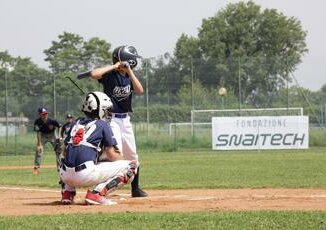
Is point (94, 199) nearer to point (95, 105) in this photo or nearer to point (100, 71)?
point (95, 105)

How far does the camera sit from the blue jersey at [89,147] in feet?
31.5

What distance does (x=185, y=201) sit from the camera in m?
10.6

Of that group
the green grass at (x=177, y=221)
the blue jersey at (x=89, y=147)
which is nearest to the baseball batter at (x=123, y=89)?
the blue jersey at (x=89, y=147)

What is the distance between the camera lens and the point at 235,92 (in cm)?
4619

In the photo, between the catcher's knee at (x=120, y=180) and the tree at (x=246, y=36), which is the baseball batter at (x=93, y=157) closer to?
the catcher's knee at (x=120, y=180)

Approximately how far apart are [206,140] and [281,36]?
111 ft

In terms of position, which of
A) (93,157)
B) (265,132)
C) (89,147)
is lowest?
(265,132)

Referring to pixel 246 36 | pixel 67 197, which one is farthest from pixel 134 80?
pixel 246 36

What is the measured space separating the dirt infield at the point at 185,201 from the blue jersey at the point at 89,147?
1.99 ft

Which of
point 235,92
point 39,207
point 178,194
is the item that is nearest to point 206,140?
point 235,92

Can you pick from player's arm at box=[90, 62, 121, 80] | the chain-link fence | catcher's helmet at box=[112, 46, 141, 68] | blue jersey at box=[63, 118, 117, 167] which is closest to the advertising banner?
the chain-link fence

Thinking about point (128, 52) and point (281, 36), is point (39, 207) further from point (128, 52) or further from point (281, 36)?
point (281, 36)

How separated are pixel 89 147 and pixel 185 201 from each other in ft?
5.91

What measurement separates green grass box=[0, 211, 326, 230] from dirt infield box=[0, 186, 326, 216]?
32.1 inches
